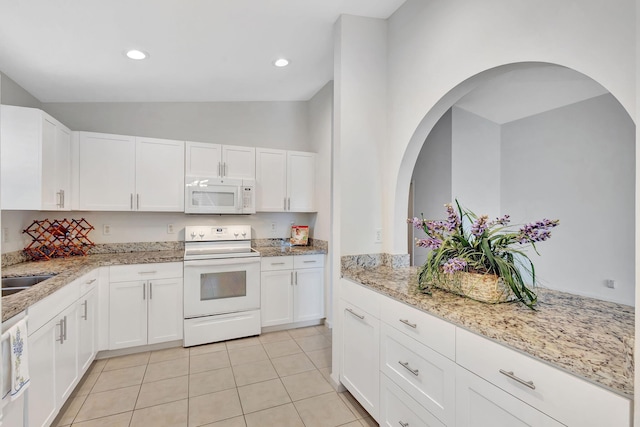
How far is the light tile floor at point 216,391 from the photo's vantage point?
6.48 feet

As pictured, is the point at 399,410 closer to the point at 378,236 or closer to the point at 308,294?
the point at 378,236

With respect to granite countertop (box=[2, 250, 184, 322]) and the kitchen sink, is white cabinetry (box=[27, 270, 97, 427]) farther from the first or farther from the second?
the kitchen sink

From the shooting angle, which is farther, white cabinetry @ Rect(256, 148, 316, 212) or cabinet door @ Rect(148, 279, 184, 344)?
white cabinetry @ Rect(256, 148, 316, 212)

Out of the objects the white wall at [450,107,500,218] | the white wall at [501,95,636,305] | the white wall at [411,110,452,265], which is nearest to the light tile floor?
the white wall at [411,110,452,265]

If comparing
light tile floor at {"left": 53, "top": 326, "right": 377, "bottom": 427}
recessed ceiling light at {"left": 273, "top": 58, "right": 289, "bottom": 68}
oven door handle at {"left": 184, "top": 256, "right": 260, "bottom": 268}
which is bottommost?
light tile floor at {"left": 53, "top": 326, "right": 377, "bottom": 427}

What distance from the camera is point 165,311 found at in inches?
114

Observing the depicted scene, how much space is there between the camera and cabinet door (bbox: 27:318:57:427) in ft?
Result: 5.19

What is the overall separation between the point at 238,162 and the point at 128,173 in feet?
3.57

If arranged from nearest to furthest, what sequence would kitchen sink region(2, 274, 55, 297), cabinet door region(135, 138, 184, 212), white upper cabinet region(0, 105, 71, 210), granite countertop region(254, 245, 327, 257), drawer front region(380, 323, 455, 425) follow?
1. drawer front region(380, 323, 455, 425)
2. kitchen sink region(2, 274, 55, 297)
3. white upper cabinet region(0, 105, 71, 210)
4. cabinet door region(135, 138, 184, 212)
5. granite countertop region(254, 245, 327, 257)

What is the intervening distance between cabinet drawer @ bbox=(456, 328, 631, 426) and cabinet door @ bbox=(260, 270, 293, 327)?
236cm

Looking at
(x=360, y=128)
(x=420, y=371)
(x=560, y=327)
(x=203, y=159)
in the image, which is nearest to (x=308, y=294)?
(x=203, y=159)

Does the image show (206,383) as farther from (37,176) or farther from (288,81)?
(288,81)

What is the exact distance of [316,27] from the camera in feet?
7.79

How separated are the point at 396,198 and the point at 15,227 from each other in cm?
314
